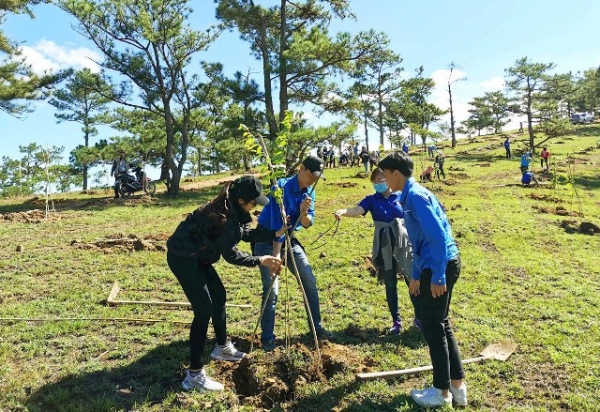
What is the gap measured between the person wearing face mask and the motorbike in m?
14.2

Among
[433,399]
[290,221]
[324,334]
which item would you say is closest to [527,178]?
[324,334]

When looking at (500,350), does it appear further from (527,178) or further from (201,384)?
(527,178)

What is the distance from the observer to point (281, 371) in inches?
146

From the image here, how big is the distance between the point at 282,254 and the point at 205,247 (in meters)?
1.01

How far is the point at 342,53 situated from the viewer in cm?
1634

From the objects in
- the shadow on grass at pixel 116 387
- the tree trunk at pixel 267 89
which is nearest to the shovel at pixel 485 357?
the shadow on grass at pixel 116 387

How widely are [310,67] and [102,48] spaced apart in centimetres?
790

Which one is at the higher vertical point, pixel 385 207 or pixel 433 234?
pixel 385 207

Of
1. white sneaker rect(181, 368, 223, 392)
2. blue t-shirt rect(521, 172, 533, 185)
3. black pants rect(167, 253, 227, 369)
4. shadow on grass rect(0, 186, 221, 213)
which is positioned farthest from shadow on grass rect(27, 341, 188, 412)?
blue t-shirt rect(521, 172, 533, 185)

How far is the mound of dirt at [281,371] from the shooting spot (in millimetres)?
3488

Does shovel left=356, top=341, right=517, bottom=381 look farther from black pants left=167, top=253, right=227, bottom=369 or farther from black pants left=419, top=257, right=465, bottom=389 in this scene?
black pants left=167, top=253, right=227, bottom=369

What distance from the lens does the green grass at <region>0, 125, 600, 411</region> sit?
355 centimetres

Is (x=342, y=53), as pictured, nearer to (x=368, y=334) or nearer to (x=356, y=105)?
(x=356, y=105)

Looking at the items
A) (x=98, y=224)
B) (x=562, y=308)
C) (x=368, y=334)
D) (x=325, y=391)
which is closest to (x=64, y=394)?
(x=325, y=391)
